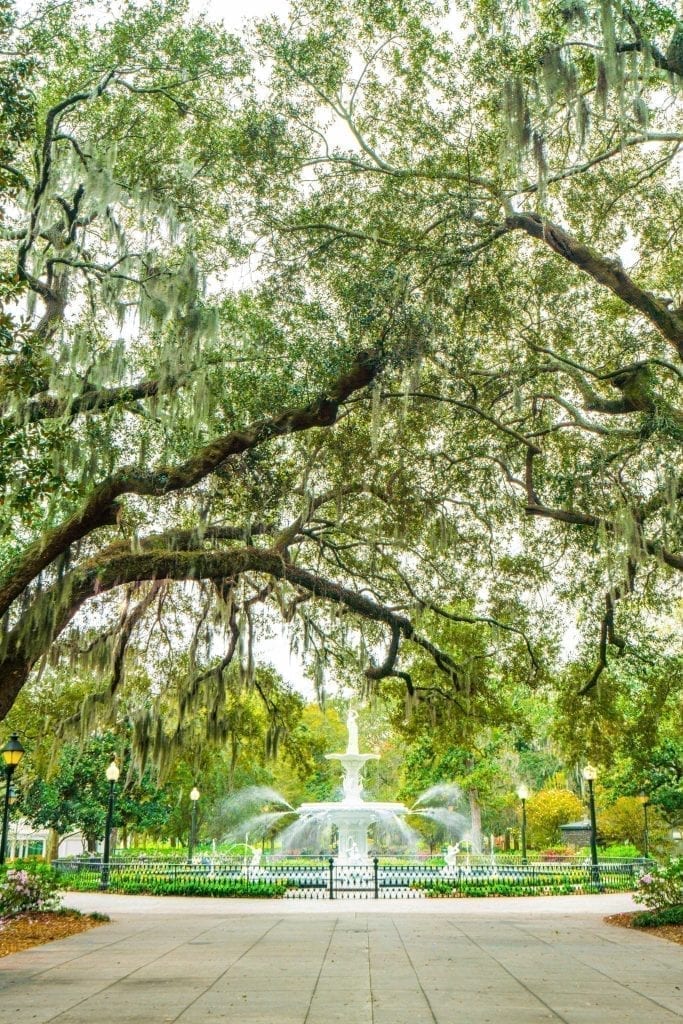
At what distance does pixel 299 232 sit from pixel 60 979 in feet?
30.9

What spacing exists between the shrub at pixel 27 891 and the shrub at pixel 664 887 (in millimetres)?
9147

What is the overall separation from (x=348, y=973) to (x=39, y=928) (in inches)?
245

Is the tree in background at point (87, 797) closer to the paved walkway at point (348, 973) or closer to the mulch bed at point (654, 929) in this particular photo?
the paved walkway at point (348, 973)

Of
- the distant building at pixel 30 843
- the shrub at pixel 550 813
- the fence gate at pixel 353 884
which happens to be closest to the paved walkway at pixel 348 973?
the fence gate at pixel 353 884

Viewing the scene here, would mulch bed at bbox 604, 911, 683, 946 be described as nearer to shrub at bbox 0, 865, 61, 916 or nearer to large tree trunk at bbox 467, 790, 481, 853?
shrub at bbox 0, 865, 61, 916

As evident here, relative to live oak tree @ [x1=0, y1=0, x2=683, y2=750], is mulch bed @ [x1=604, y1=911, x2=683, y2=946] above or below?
below

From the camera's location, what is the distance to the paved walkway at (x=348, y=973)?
6.30 m

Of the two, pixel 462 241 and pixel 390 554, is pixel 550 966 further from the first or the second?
pixel 462 241

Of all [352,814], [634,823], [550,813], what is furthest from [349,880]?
[550,813]

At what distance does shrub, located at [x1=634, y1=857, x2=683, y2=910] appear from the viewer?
506 inches

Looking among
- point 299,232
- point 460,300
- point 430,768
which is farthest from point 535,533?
point 430,768

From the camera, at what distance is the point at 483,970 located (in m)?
8.45

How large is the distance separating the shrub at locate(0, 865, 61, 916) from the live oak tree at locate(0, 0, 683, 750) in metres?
3.45

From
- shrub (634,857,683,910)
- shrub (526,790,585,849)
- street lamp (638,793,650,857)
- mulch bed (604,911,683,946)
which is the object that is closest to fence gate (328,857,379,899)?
mulch bed (604,911,683,946)
